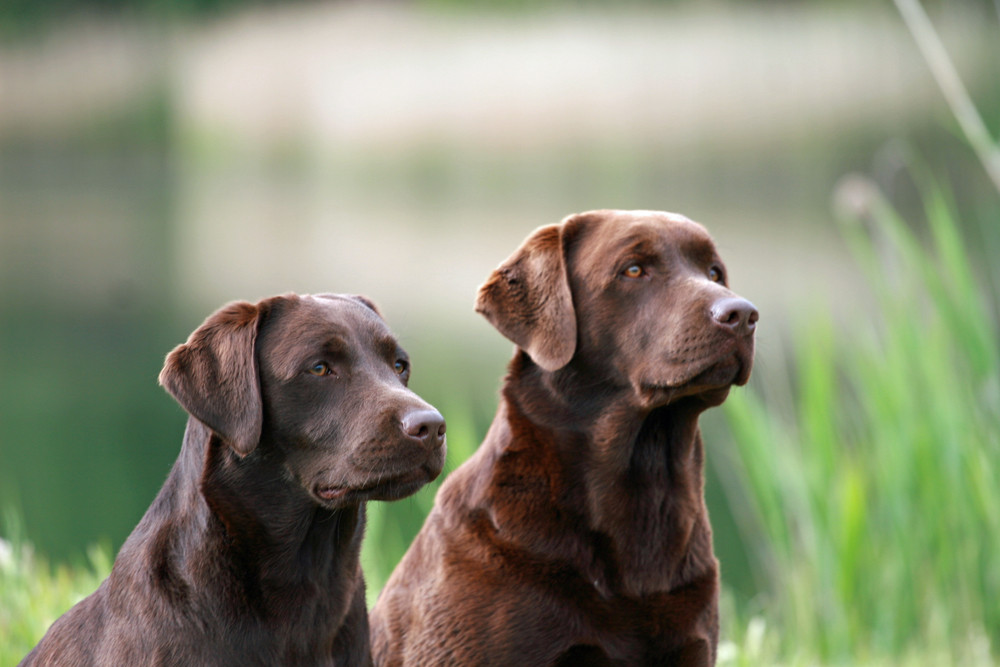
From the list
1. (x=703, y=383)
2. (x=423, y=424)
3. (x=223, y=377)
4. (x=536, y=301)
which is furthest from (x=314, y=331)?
(x=703, y=383)

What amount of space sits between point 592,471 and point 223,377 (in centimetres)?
117

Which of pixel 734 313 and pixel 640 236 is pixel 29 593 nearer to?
pixel 640 236

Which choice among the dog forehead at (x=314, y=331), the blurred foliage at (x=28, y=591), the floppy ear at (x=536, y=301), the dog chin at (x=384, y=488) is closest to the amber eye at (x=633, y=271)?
the floppy ear at (x=536, y=301)

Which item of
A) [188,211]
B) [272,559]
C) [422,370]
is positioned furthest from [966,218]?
[188,211]

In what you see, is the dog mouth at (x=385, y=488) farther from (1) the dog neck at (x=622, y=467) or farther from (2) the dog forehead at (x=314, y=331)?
(1) the dog neck at (x=622, y=467)

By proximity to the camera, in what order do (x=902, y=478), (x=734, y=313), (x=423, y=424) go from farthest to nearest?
(x=902, y=478), (x=734, y=313), (x=423, y=424)

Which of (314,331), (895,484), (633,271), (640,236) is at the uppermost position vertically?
(640,236)

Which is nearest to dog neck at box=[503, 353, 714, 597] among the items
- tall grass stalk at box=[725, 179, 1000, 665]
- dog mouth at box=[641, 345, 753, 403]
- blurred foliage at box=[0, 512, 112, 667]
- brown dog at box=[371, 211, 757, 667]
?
brown dog at box=[371, 211, 757, 667]

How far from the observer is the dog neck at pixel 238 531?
312cm

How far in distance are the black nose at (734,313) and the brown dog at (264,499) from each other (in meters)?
0.87

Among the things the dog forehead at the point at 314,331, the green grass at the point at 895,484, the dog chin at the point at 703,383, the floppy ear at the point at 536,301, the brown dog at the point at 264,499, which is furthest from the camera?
the green grass at the point at 895,484

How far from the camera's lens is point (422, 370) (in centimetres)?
1598

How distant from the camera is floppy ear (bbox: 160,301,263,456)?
121 inches

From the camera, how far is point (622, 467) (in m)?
3.61
